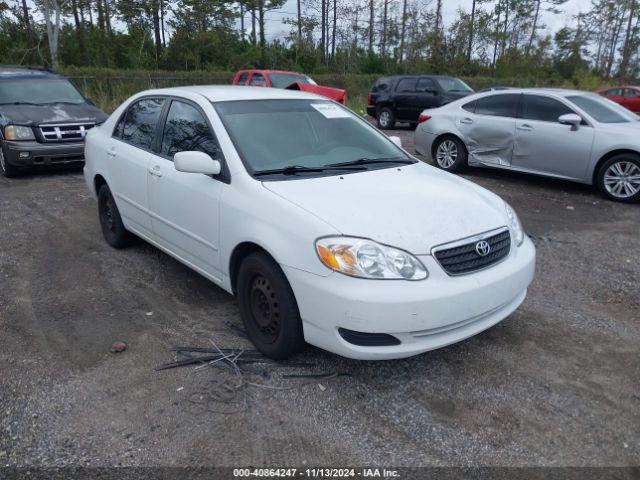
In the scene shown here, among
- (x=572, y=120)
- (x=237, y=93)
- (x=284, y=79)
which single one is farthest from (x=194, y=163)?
(x=284, y=79)

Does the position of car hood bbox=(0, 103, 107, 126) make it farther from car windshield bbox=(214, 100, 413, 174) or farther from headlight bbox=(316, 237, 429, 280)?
headlight bbox=(316, 237, 429, 280)

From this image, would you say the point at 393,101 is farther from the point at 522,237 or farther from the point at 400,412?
the point at 400,412

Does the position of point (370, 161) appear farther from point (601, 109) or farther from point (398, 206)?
point (601, 109)

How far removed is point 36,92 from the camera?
973cm

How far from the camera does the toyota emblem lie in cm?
320

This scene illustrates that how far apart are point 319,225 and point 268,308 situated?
0.71 metres

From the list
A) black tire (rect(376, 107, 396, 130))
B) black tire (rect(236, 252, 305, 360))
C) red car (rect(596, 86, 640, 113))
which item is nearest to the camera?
black tire (rect(236, 252, 305, 360))

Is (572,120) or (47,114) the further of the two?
(47,114)

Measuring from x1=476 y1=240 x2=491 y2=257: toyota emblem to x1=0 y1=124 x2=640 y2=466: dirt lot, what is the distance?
2.47 ft

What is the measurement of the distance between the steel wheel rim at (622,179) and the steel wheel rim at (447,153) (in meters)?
2.56

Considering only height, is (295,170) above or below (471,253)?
above

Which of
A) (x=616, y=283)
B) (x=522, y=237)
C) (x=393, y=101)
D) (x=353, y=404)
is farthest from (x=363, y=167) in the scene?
(x=393, y=101)

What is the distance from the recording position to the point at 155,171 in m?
4.36

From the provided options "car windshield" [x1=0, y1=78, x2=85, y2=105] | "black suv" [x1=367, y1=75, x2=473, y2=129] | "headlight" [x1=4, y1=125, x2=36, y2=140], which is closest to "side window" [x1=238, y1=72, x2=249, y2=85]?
"black suv" [x1=367, y1=75, x2=473, y2=129]
